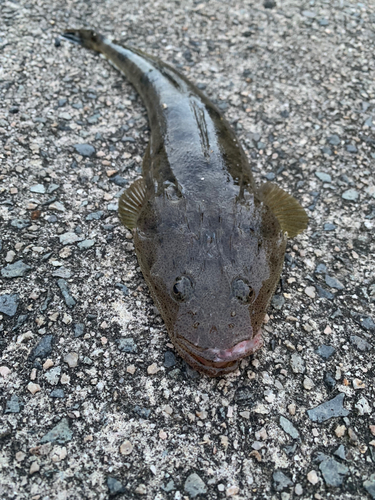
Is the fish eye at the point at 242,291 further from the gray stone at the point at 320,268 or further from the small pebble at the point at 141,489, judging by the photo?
the small pebble at the point at 141,489

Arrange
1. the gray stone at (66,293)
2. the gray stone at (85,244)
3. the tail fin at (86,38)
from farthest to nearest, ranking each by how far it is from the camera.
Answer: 1. the tail fin at (86,38)
2. the gray stone at (85,244)
3. the gray stone at (66,293)

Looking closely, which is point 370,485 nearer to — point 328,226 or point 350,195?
point 328,226

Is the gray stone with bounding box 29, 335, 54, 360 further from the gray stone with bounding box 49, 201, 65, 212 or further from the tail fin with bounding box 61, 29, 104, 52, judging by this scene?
the tail fin with bounding box 61, 29, 104, 52

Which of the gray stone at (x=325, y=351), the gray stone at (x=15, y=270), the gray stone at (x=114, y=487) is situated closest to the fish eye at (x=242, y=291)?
the gray stone at (x=325, y=351)

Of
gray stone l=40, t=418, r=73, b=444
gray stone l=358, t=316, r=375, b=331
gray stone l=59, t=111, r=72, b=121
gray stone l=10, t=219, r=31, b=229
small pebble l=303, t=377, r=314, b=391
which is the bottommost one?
gray stone l=40, t=418, r=73, b=444

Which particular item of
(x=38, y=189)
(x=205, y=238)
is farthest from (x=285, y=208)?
(x=38, y=189)

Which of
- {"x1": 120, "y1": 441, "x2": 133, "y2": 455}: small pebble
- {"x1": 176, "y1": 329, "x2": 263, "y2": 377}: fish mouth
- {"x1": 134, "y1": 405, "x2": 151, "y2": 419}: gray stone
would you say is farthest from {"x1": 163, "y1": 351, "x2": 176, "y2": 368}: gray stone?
{"x1": 120, "y1": 441, "x2": 133, "y2": 455}: small pebble
